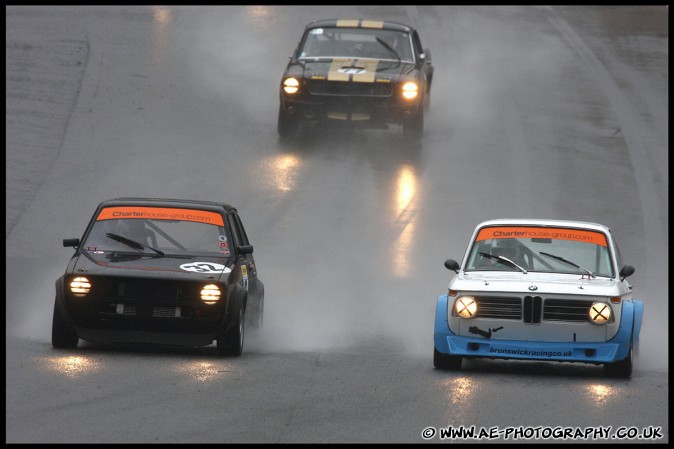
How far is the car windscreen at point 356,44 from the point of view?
21.9 meters

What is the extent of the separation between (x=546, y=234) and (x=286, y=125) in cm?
987

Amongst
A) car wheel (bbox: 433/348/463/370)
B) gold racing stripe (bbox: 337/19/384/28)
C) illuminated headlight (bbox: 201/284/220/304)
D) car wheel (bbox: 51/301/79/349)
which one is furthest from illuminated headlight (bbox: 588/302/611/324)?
gold racing stripe (bbox: 337/19/384/28)

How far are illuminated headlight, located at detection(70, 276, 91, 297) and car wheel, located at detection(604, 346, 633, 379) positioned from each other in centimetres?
433

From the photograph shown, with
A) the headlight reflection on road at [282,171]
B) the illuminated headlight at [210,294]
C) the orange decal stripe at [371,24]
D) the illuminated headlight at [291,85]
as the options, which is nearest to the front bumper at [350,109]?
the illuminated headlight at [291,85]

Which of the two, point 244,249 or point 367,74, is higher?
point 367,74

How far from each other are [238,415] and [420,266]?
8592mm

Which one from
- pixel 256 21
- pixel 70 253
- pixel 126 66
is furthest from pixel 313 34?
pixel 256 21

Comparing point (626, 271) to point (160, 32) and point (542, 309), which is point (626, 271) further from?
point (160, 32)

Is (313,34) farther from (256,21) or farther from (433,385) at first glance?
(433,385)

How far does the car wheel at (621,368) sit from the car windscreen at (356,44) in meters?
11.2

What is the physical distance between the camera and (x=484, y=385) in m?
10.4

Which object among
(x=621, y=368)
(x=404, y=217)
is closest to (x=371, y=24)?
(x=404, y=217)

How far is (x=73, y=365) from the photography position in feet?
34.8

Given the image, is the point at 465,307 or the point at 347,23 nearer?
the point at 465,307
